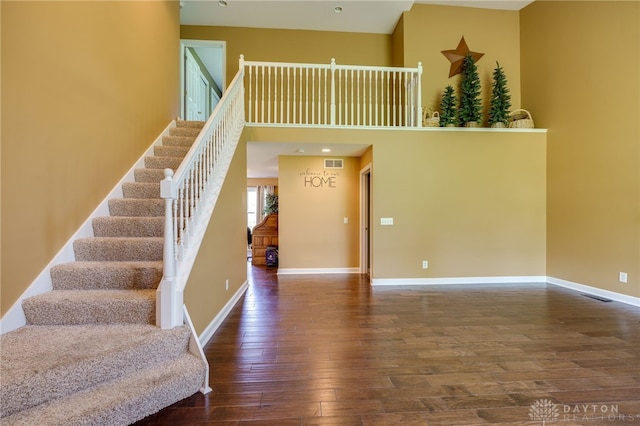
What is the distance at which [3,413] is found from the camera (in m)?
1.36

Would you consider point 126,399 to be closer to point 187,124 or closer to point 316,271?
point 187,124

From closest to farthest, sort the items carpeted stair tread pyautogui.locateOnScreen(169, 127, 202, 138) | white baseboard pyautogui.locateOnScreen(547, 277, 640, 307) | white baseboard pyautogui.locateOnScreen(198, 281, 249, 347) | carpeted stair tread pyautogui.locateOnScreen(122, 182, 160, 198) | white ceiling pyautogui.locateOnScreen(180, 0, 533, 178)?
white baseboard pyautogui.locateOnScreen(198, 281, 249, 347) < carpeted stair tread pyautogui.locateOnScreen(122, 182, 160, 198) < white baseboard pyautogui.locateOnScreen(547, 277, 640, 307) < carpeted stair tread pyautogui.locateOnScreen(169, 127, 202, 138) < white ceiling pyautogui.locateOnScreen(180, 0, 533, 178)

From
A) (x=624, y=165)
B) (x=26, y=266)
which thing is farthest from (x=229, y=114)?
(x=624, y=165)

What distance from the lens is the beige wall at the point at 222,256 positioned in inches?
98.0

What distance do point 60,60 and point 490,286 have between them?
608cm

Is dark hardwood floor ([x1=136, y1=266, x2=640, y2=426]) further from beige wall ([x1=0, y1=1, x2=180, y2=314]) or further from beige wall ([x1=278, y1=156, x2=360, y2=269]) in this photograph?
beige wall ([x1=278, y1=156, x2=360, y2=269])

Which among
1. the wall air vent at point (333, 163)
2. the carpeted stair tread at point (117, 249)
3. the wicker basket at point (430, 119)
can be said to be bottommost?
the carpeted stair tread at point (117, 249)

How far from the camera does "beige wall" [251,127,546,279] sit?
4.74 metres

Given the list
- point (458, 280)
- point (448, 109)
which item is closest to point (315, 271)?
point (458, 280)

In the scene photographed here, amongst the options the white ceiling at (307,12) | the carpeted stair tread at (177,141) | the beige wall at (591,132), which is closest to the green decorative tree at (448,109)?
the beige wall at (591,132)

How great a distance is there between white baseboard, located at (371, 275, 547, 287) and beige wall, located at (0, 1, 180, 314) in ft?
13.3

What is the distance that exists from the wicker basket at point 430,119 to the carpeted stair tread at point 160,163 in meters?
4.03

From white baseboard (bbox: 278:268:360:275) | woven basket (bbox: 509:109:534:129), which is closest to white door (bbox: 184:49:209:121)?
white baseboard (bbox: 278:268:360:275)

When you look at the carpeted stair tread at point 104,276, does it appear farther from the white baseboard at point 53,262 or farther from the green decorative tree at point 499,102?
the green decorative tree at point 499,102
